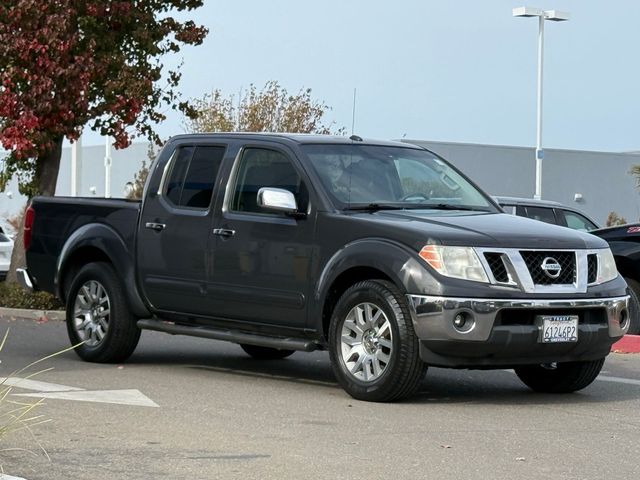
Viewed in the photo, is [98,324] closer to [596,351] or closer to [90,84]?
[596,351]

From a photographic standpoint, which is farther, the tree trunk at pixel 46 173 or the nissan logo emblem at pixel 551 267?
the tree trunk at pixel 46 173

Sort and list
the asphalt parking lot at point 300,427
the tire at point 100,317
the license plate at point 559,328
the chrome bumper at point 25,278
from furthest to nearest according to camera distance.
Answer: the chrome bumper at point 25,278 < the tire at point 100,317 < the license plate at point 559,328 < the asphalt parking lot at point 300,427

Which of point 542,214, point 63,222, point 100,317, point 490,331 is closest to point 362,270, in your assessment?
point 490,331

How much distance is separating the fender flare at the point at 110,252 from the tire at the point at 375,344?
93.9 inches

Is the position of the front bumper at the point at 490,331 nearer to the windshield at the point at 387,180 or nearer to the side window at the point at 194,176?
the windshield at the point at 387,180

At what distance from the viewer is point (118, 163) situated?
49.9 m

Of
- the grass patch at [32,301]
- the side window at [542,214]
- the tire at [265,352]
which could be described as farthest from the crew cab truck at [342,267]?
the side window at [542,214]

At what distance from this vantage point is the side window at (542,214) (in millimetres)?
18820

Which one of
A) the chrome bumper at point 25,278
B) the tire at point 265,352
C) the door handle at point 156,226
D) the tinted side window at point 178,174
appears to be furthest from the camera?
the chrome bumper at point 25,278

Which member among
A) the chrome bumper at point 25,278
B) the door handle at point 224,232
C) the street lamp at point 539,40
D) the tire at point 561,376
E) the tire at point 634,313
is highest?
the street lamp at point 539,40

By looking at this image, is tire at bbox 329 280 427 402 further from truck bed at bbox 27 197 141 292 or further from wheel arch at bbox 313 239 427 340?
truck bed at bbox 27 197 141 292

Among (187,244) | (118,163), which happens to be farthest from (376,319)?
(118,163)

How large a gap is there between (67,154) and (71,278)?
3988cm

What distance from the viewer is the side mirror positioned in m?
10.8
